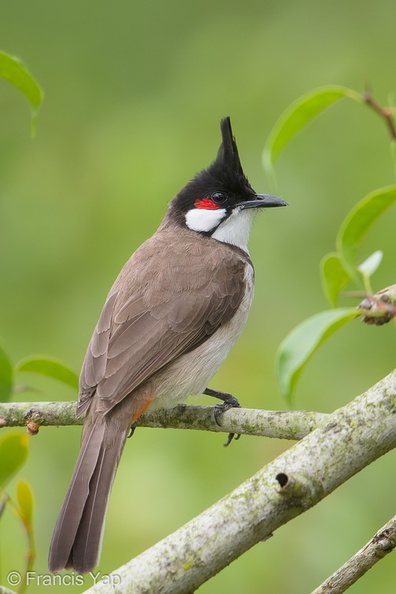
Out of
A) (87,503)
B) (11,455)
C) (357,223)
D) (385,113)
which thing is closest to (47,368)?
(87,503)

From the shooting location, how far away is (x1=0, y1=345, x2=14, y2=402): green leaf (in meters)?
2.47

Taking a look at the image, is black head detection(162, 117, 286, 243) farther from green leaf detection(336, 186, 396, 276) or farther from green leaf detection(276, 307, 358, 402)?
green leaf detection(276, 307, 358, 402)

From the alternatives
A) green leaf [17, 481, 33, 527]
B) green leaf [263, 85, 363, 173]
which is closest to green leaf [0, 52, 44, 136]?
green leaf [263, 85, 363, 173]

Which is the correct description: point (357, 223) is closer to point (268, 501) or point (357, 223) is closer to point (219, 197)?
point (268, 501)

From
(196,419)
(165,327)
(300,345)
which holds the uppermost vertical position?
(300,345)

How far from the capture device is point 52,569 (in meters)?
2.43

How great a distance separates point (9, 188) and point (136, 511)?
82.2 inches

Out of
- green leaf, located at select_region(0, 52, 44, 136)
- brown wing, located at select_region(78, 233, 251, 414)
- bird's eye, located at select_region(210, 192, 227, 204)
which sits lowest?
brown wing, located at select_region(78, 233, 251, 414)

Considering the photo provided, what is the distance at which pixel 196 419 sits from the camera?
3076 millimetres

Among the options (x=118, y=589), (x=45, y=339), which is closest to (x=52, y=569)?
(x=118, y=589)

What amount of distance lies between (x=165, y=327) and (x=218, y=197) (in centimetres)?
99

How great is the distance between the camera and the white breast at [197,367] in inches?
131

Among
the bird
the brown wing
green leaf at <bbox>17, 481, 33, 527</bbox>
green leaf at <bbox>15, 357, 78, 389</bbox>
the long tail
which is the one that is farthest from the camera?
the brown wing

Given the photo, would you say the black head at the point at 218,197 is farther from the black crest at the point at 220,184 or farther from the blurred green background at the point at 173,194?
the blurred green background at the point at 173,194
